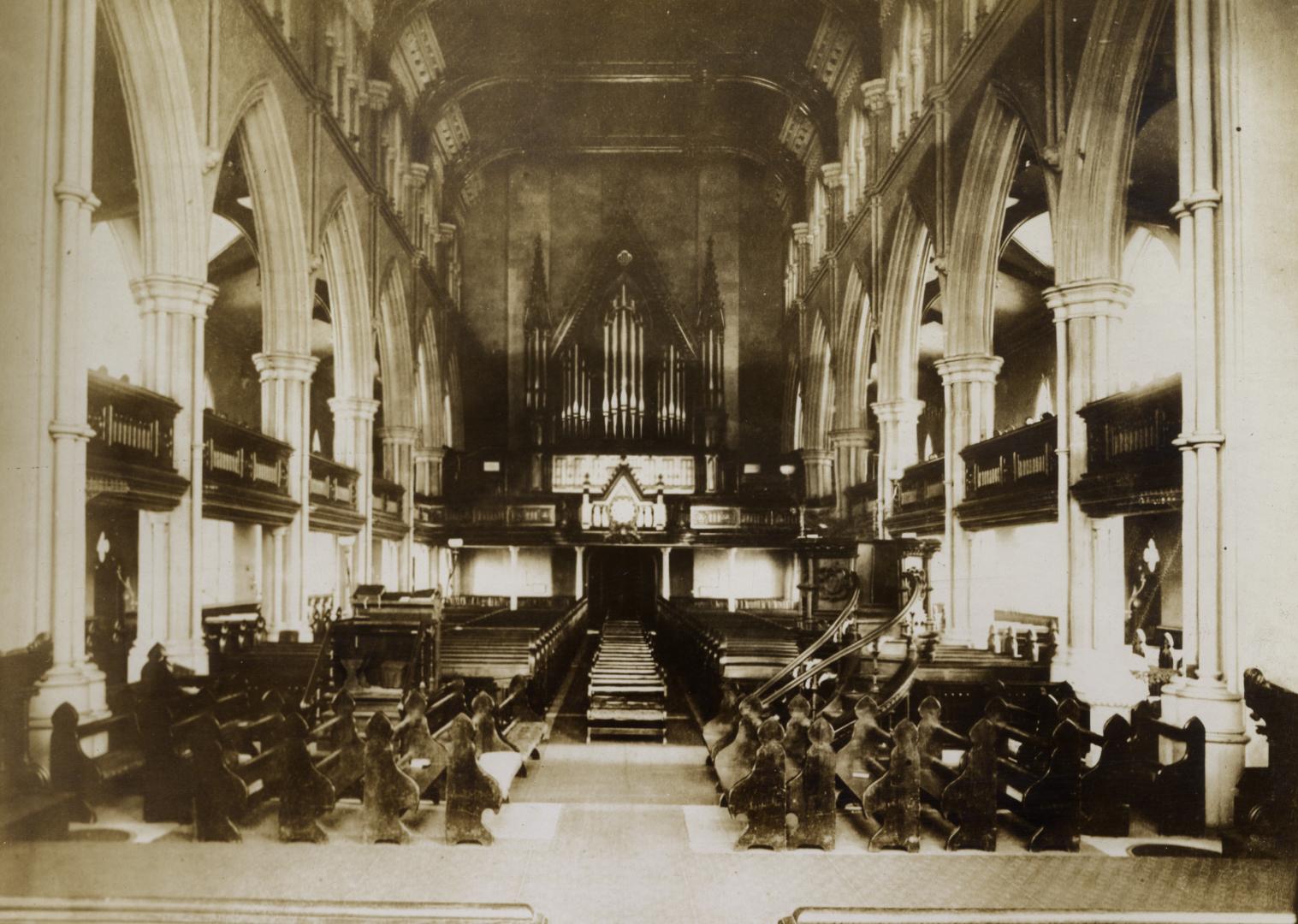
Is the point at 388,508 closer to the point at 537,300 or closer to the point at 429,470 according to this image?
the point at 429,470

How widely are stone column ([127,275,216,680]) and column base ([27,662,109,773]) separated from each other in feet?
9.01

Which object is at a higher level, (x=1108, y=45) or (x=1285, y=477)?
(x=1108, y=45)

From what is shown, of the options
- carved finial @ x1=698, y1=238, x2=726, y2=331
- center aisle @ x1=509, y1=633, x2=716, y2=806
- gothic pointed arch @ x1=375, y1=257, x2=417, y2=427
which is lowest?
center aisle @ x1=509, y1=633, x2=716, y2=806

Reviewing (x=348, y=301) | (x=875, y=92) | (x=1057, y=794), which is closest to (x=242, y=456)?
(x=348, y=301)

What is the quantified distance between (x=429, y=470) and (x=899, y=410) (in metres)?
11.9

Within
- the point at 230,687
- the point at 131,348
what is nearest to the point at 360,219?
the point at 131,348

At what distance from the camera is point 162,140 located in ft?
34.6

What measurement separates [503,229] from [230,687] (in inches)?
838

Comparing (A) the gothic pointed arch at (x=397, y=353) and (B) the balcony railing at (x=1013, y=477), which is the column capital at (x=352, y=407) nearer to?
(A) the gothic pointed arch at (x=397, y=353)

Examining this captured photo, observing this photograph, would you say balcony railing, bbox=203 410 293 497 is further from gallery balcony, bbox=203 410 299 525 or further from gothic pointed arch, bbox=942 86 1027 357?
gothic pointed arch, bbox=942 86 1027 357

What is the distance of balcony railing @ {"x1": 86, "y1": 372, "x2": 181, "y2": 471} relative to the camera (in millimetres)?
8867

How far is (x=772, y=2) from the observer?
68.7ft

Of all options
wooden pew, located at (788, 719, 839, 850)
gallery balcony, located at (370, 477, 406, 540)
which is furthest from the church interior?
gallery balcony, located at (370, 477, 406, 540)

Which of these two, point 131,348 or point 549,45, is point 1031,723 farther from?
point 549,45
